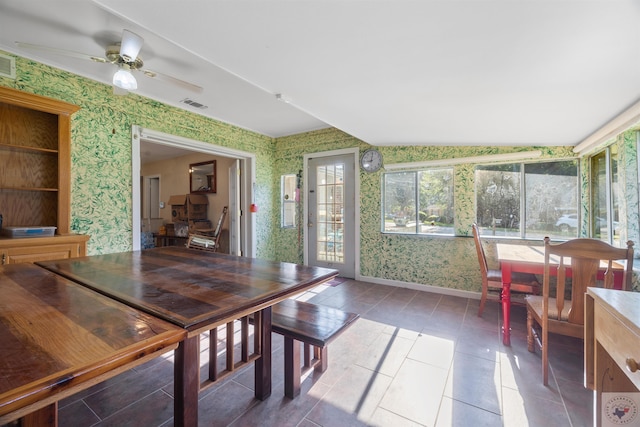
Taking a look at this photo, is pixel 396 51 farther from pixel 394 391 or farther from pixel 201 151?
pixel 201 151

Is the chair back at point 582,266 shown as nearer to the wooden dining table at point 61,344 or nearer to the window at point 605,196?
the window at point 605,196

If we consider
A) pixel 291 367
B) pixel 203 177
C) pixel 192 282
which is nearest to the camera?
pixel 192 282

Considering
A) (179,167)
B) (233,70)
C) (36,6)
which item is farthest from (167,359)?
(179,167)

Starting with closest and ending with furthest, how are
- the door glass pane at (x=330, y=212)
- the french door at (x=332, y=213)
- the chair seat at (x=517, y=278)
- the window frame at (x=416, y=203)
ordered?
the chair seat at (x=517, y=278)
the window frame at (x=416, y=203)
the french door at (x=332, y=213)
the door glass pane at (x=330, y=212)

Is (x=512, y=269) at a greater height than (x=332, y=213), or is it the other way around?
(x=332, y=213)

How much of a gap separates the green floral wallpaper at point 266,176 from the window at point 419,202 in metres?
0.11

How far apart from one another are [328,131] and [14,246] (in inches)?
149

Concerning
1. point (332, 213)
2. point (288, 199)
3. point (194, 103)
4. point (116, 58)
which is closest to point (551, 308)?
point (332, 213)

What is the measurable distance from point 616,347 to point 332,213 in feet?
12.2

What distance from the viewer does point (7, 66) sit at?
2.18 meters

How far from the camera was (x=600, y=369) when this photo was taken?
1.16m

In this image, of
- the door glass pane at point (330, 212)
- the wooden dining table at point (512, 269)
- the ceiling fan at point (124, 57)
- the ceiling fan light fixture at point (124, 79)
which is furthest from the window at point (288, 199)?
the wooden dining table at point (512, 269)

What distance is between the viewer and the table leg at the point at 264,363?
4.85ft

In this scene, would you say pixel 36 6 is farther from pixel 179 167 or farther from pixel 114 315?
pixel 179 167
